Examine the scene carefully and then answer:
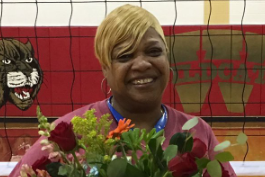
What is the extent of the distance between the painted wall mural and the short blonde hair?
2220 millimetres

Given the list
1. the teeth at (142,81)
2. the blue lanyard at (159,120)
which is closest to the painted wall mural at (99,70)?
the blue lanyard at (159,120)

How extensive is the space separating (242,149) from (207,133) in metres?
2.35

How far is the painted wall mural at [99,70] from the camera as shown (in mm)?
3307

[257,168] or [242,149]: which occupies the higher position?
[257,168]

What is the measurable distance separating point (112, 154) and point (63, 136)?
7 cm

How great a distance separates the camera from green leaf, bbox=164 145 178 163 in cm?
54

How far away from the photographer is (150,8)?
3.82m

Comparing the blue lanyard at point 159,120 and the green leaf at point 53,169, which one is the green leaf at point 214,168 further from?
the blue lanyard at point 159,120

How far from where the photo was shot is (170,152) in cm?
55

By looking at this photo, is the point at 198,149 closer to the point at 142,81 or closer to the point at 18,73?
the point at 142,81

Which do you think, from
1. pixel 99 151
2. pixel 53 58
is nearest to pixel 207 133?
pixel 99 151

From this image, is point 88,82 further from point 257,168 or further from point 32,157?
point 32,157

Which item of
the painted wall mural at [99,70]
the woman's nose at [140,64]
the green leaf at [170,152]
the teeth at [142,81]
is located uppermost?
the green leaf at [170,152]

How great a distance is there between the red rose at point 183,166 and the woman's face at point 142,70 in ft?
1.35
